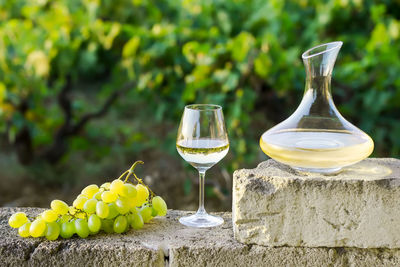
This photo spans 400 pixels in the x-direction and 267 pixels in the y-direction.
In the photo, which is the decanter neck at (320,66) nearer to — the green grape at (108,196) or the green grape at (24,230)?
the green grape at (108,196)

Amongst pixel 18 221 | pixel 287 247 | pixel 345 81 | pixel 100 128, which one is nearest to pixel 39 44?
pixel 100 128

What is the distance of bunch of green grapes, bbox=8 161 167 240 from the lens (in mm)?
1739

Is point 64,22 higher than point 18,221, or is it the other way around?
point 64,22

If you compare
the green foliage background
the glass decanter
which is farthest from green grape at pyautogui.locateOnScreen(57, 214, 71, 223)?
the green foliage background

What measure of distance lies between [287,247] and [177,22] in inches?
133

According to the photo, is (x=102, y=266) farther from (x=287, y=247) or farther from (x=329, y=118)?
(x=329, y=118)

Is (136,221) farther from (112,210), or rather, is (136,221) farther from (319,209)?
(319,209)

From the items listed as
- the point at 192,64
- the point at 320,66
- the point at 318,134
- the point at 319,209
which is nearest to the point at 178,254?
the point at 319,209

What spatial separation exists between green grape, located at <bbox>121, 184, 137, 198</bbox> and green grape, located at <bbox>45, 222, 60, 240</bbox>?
216 mm

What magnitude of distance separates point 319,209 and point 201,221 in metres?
0.41

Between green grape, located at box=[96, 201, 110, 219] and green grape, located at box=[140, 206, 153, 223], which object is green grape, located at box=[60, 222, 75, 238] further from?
green grape, located at box=[140, 206, 153, 223]

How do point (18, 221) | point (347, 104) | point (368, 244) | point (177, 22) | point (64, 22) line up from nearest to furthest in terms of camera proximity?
point (368, 244)
point (18, 221)
point (347, 104)
point (64, 22)
point (177, 22)

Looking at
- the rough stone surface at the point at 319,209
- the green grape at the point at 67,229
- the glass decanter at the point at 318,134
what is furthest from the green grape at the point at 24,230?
the glass decanter at the point at 318,134

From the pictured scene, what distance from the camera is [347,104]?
13.5 feet
